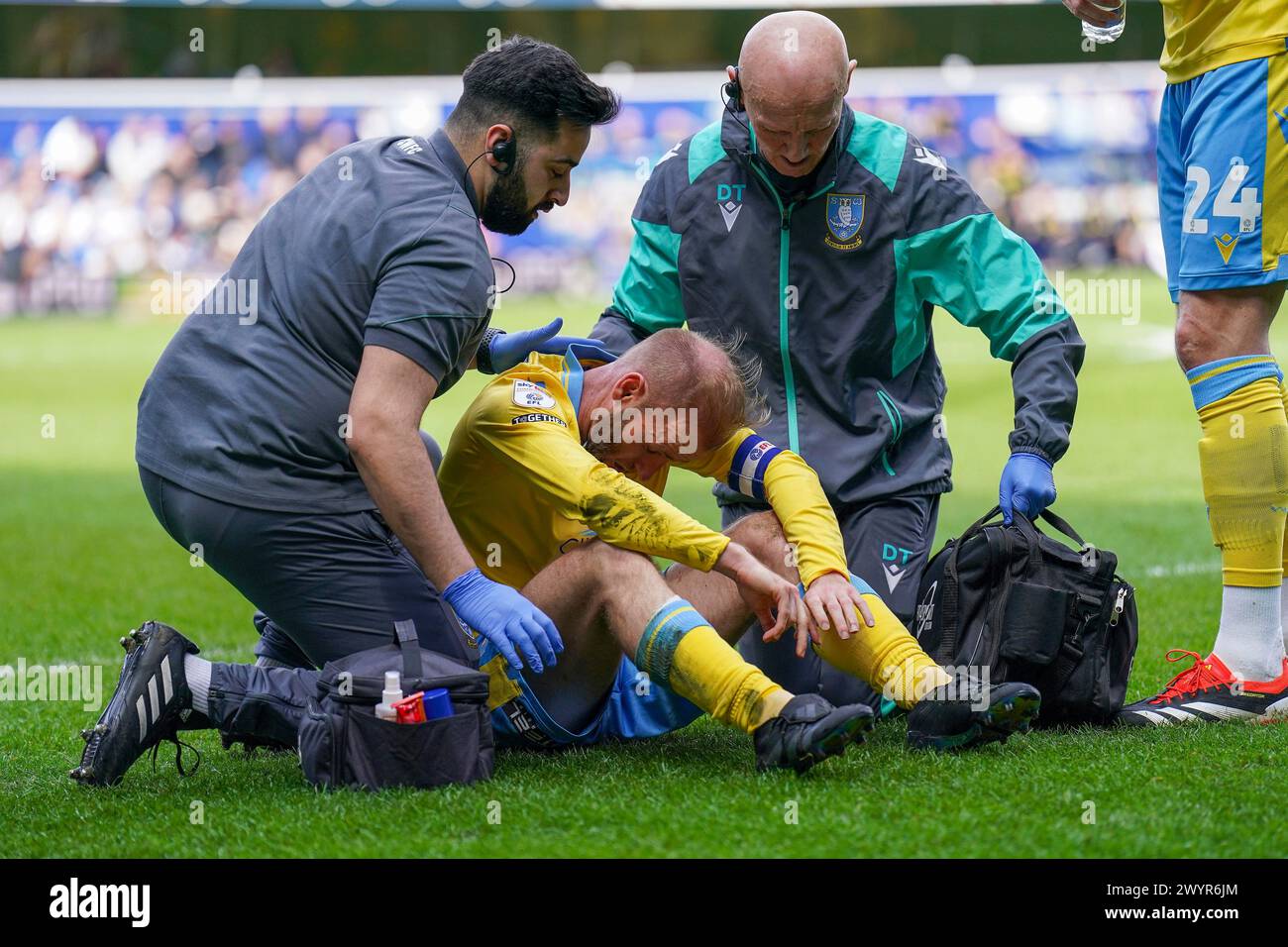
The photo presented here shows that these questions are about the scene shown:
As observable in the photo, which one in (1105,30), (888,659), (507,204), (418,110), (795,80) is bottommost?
(888,659)

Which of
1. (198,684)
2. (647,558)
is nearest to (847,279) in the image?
(647,558)

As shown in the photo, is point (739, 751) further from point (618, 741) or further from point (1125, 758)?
point (1125, 758)

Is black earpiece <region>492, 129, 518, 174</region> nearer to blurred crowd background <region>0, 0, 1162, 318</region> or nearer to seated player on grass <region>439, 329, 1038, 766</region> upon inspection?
seated player on grass <region>439, 329, 1038, 766</region>

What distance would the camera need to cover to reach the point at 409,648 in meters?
3.35

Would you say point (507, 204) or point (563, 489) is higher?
point (507, 204)

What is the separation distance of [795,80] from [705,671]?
170cm

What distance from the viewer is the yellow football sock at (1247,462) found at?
3947 millimetres

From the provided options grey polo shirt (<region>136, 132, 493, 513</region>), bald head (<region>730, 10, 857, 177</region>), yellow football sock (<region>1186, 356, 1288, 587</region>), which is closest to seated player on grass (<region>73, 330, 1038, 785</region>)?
grey polo shirt (<region>136, 132, 493, 513</region>)

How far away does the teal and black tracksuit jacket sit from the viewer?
4371mm

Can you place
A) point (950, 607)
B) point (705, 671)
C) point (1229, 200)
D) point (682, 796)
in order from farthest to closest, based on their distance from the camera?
point (1229, 200) < point (950, 607) < point (705, 671) < point (682, 796)

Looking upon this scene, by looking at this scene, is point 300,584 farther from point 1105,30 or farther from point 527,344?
point 1105,30

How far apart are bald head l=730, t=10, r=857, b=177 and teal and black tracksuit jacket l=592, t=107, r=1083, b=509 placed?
0.22 meters

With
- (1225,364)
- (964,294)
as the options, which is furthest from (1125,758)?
(964,294)

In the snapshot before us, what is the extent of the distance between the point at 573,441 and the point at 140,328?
19607 millimetres
